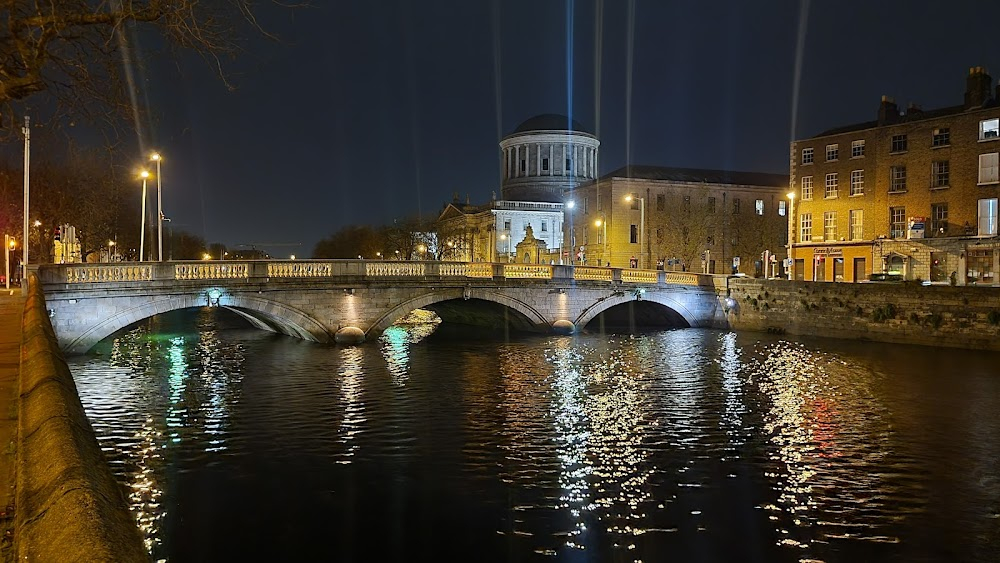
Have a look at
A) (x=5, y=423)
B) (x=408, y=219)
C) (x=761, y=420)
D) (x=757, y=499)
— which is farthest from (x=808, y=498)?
(x=408, y=219)

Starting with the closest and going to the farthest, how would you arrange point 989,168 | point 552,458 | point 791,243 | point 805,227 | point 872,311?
point 552,458, point 872,311, point 989,168, point 791,243, point 805,227

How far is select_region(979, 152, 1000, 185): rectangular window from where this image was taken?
161ft

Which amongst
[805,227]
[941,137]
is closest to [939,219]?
[941,137]

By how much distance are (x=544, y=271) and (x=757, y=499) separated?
1246 inches

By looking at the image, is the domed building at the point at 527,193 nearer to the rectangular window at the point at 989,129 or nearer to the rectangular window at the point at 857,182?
the rectangular window at the point at 857,182

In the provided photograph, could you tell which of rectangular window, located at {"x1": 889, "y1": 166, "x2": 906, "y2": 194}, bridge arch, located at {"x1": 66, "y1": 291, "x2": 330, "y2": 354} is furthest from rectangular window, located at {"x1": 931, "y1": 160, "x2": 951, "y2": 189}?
bridge arch, located at {"x1": 66, "y1": 291, "x2": 330, "y2": 354}

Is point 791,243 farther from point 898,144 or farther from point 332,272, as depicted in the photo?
point 332,272

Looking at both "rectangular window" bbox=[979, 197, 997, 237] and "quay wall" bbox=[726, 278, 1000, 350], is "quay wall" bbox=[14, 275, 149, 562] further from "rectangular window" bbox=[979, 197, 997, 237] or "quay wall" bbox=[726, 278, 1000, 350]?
"rectangular window" bbox=[979, 197, 997, 237]

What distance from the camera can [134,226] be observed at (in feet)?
268

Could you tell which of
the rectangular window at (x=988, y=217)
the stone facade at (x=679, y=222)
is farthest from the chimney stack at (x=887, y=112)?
the stone facade at (x=679, y=222)

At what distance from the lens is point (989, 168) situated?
1948 inches

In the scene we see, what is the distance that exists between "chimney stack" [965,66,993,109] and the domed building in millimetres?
60894

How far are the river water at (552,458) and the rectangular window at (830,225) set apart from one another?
27.5 m

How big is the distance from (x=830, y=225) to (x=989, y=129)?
12.9 meters
